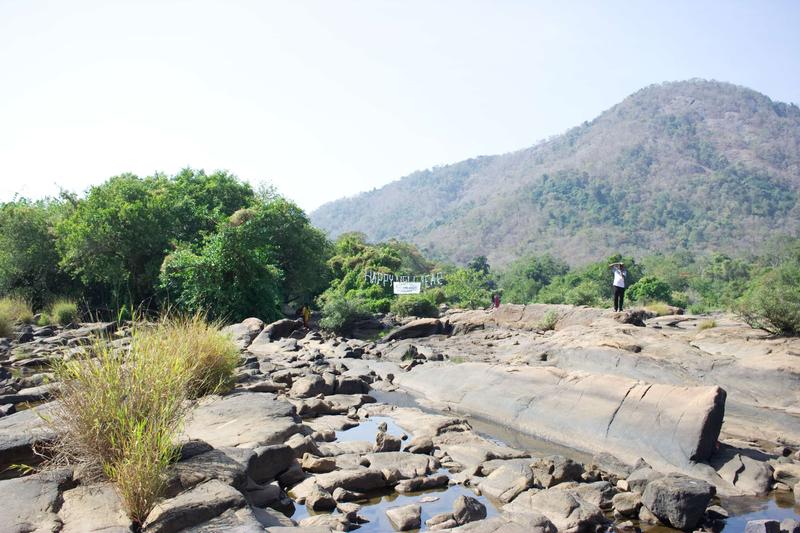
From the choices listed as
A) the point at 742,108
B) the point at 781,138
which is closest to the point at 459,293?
the point at 781,138

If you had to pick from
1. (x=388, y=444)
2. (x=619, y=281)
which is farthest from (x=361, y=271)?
(x=388, y=444)

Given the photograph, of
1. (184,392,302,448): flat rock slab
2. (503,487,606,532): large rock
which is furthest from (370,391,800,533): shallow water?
(184,392,302,448): flat rock slab

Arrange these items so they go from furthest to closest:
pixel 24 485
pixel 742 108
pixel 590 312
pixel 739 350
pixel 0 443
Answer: pixel 742 108
pixel 590 312
pixel 739 350
pixel 0 443
pixel 24 485

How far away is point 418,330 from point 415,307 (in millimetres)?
6500

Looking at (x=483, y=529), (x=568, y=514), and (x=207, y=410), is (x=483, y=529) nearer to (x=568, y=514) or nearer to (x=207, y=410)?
(x=568, y=514)

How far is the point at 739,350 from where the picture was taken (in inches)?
560

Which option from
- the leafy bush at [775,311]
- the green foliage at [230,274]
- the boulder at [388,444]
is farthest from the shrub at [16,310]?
the leafy bush at [775,311]

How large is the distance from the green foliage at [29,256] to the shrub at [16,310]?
1006mm

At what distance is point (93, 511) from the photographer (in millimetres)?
5039

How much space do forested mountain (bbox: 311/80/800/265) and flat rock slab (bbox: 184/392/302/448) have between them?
83585mm

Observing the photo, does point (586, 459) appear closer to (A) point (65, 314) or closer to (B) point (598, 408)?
(B) point (598, 408)

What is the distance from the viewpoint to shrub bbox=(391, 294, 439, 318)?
1192 inches

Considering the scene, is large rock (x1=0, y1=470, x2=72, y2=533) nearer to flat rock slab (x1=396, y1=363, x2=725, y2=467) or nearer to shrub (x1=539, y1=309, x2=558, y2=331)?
flat rock slab (x1=396, y1=363, x2=725, y2=467)

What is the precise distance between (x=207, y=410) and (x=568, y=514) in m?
4.97
